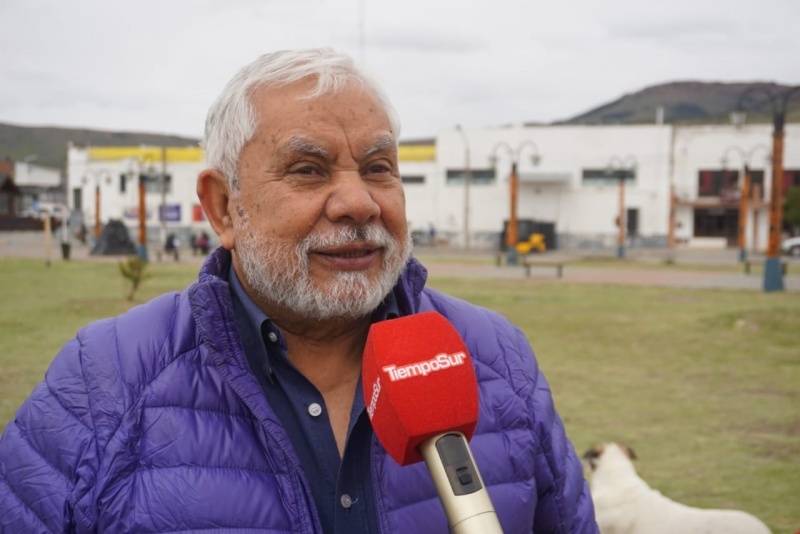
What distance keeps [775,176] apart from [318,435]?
19.4 metres

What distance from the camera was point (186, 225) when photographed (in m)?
55.7

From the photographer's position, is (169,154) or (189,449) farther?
(169,154)

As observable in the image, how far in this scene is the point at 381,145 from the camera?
6.48 ft

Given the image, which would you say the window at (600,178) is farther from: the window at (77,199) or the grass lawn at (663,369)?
the window at (77,199)

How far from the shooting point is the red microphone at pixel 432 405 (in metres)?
1.23

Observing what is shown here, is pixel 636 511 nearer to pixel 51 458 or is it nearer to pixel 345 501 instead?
pixel 345 501

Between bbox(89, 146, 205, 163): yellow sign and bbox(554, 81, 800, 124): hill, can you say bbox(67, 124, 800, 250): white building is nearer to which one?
bbox(89, 146, 205, 163): yellow sign

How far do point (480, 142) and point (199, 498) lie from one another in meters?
51.9

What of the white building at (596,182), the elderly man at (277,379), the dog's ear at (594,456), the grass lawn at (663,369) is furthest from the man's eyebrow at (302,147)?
the white building at (596,182)

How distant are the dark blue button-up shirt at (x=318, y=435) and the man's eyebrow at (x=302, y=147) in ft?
1.24

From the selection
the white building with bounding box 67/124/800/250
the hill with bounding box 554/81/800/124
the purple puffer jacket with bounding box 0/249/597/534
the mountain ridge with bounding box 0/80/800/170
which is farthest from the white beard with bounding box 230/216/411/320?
the mountain ridge with bounding box 0/80/800/170

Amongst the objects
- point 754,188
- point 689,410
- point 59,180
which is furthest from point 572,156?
point 59,180

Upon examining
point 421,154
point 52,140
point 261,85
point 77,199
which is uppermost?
point 52,140

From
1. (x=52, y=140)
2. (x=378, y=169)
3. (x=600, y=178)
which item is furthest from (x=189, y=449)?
(x=52, y=140)
